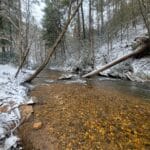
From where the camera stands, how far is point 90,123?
4.90 m

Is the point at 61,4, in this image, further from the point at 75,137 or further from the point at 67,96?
the point at 75,137

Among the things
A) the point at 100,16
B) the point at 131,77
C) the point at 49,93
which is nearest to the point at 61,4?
the point at 100,16

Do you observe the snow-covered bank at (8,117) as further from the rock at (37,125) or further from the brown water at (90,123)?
the rock at (37,125)

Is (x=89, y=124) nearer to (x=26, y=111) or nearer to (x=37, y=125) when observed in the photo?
(x=37, y=125)

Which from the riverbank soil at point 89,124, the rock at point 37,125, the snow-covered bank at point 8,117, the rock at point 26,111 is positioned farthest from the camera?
the rock at point 26,111

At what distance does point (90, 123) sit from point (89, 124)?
0.22 feet

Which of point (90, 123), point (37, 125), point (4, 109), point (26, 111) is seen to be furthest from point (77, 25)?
point (37, 125)

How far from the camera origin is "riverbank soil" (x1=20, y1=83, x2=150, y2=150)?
3934 mm

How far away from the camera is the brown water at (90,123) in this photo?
395cm

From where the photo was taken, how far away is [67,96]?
7.56 metres

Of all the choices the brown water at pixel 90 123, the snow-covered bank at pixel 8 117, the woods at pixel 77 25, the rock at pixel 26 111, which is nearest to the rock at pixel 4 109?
the snow-covered bank at pixel 8 117

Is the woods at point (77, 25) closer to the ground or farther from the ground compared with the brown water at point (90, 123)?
farther from the ground

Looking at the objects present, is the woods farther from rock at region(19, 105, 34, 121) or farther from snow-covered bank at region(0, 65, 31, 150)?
rock at region(19, 105, 34, 121)

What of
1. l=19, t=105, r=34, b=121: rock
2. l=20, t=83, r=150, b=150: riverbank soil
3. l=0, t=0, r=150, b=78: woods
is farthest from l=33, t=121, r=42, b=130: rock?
l=0, t=0, r=150, b=78: woods
